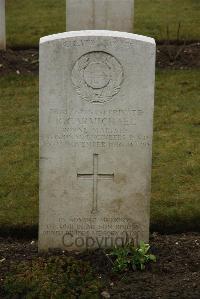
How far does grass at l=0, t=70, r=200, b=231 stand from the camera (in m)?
6.41

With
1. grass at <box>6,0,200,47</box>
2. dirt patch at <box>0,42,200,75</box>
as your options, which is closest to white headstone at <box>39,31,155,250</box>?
dirt patch at <box>0,42,200,75</box>

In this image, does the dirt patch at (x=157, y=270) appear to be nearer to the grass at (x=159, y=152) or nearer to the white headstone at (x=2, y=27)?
the grass at (x=159, y=152)

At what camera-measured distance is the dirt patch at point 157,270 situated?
16.6 ft

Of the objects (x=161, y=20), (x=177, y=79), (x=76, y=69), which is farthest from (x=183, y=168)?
(x=161, y=20)

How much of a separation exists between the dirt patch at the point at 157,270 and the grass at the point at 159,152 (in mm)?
371

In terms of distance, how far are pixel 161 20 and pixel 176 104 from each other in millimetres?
4016

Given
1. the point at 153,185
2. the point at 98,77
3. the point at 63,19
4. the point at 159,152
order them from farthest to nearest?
the point at 63,19
the point at 159,152
the point at 153,185
the point at 98,77

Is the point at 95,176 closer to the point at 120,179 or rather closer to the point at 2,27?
the point at 120,179

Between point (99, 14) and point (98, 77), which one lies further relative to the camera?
point (99, 14)

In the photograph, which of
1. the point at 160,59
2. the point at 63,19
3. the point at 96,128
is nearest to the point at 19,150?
the point at 96,128

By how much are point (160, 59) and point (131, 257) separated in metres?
5.95

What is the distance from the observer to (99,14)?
10.8 metres

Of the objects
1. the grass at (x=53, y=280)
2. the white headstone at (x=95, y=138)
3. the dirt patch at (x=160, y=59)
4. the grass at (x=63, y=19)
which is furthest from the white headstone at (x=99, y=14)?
the grass at (x=53, y=280)

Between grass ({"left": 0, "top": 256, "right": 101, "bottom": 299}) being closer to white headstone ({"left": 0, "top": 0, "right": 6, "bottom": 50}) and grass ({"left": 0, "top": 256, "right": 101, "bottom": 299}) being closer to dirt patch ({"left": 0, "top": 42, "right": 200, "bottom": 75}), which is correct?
dirt patch ({"left": 0, "top": 42, "right": 200, "bottom": 75})
